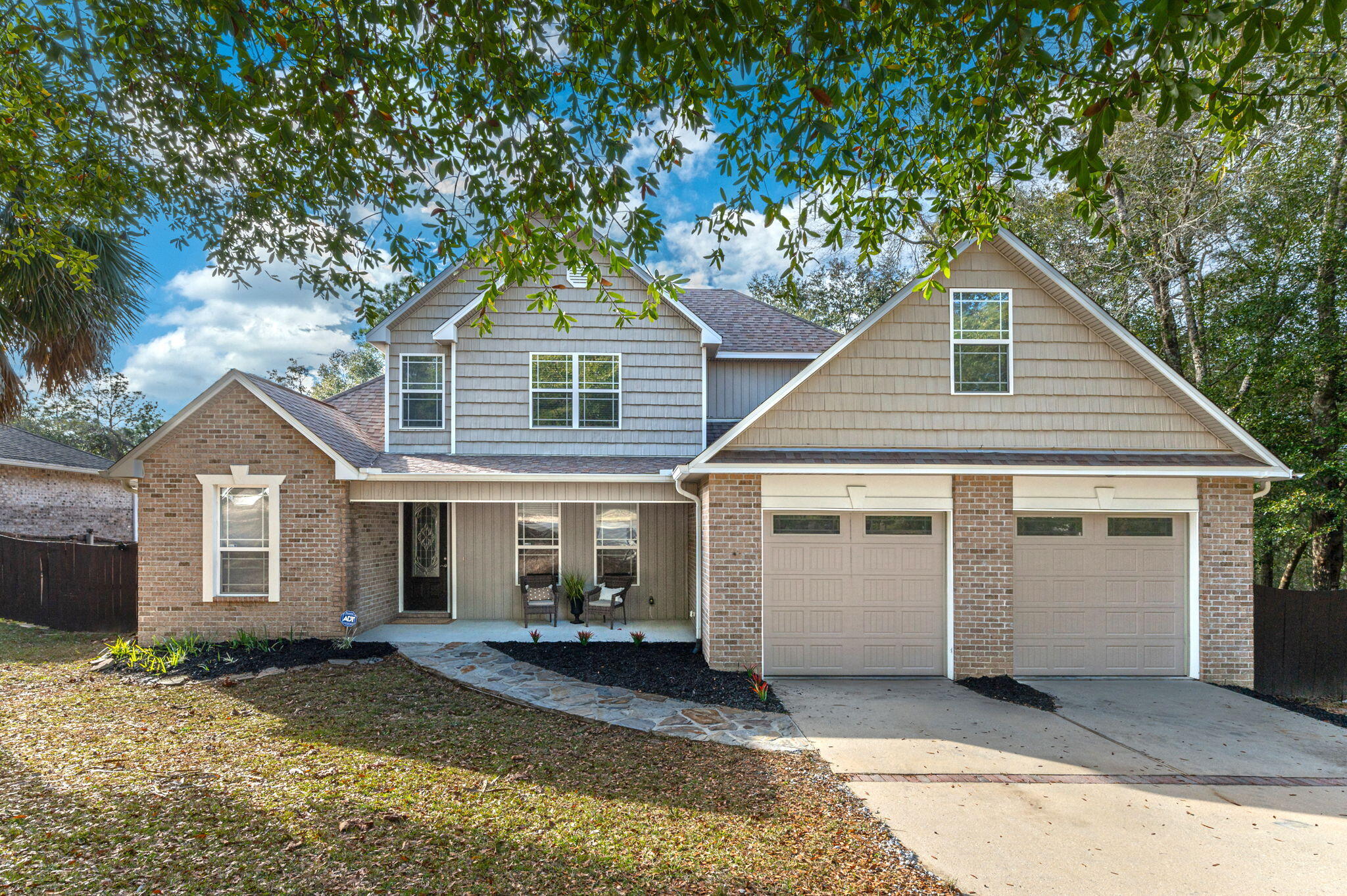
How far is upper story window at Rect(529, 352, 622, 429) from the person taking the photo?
11188 millimetres

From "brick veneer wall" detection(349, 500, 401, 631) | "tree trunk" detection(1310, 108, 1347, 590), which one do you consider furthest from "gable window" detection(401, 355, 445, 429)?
"tree trunk" detection(1310, 108, 1347, 590)

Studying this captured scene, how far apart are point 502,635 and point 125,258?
8.94 m

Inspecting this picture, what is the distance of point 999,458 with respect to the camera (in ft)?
27.4

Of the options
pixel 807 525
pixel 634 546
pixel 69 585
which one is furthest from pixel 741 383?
pixel 69 585

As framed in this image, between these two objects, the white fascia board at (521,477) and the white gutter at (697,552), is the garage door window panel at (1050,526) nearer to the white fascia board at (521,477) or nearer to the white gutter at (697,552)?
the white gutter at (697,552)

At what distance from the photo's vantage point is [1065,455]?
8.44 metres

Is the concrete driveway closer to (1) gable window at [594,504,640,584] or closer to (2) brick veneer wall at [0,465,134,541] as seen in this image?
(1) gable window at [594,504,640,584]

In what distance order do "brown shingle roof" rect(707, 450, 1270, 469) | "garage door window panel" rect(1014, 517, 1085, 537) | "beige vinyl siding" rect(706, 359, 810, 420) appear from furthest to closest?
"beige vinyl siding" rect(706, 359, 810, 420) < "garage door window panel" rect(1014, 517, 1085, 537) < "brown shingle roof" rect(707, 450, 1270, 469)

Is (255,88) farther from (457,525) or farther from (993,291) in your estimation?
(993,291)

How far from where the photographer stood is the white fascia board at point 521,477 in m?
9.59

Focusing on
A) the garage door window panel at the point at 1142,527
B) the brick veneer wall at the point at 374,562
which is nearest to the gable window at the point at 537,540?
the brick veneer wall at the point at 374,562

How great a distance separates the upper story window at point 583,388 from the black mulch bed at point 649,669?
380cm

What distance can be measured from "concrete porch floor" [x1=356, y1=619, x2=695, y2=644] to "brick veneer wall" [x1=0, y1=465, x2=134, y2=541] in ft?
38.2

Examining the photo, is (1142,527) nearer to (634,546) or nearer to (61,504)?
(634,546)
